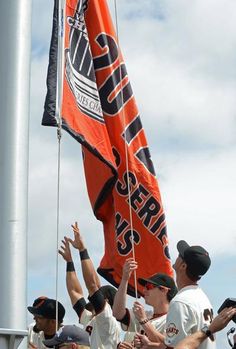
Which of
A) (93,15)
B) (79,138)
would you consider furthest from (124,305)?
(93,15)

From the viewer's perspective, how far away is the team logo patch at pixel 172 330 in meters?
6.00

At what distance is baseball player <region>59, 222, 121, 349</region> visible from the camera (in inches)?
295

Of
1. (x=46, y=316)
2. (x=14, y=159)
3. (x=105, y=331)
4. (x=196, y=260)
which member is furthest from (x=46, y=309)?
(x=14, y=159)

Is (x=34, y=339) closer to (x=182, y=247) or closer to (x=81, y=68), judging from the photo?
(x=182, y=247)

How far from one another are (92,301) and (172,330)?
1.58m

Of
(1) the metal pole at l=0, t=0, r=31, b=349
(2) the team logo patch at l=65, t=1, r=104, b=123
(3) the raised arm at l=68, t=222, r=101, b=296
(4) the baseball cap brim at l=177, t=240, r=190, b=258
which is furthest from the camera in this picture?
(3) the raised arm at l=68, t=222, r=101, b=296

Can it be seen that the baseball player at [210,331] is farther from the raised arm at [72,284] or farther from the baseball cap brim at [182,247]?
the raised arm at [72,284]

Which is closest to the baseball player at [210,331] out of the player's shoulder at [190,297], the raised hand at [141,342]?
the player's shoulder at [190,297]

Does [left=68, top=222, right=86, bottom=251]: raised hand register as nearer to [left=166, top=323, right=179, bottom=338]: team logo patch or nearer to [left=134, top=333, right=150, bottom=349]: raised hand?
[left=134, top=333, right=150, bottom=349]: raised hand

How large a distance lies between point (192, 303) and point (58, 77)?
2035 millimetres

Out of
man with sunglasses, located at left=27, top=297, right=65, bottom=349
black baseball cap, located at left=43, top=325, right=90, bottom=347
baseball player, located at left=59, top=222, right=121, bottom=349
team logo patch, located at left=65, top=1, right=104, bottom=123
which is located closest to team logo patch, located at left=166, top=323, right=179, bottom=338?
black baseball cap, located at left=43, top=325, right=90, bottom=347

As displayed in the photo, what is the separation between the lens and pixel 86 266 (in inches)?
313

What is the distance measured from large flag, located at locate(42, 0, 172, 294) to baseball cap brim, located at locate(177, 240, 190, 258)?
706 mm

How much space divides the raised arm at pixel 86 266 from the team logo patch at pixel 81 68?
1345 millimetres
